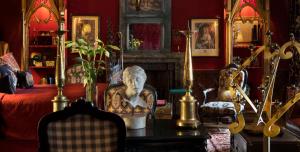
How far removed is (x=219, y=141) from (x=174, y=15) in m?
3.81

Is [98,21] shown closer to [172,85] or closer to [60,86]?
[172,85]

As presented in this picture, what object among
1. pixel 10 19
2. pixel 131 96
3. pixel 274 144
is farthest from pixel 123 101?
pixel 10 19

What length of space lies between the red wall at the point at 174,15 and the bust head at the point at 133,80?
19.3 feet

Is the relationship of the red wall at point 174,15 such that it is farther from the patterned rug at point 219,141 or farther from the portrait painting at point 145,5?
the patterned rug at point 219,141

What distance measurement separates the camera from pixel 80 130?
7.80 feet

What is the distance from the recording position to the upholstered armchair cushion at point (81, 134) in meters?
2.36

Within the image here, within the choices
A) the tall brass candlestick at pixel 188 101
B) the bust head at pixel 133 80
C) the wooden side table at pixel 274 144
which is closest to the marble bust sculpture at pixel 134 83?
the bust head at pixel 133 80

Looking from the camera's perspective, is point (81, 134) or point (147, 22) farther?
point (147, 22)

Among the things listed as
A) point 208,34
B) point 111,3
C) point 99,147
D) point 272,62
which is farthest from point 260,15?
point 272,62

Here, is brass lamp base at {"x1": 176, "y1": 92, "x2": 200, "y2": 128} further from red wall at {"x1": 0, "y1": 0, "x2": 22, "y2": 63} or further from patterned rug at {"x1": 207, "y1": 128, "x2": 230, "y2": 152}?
red wall at {"x1": 0, "y1": 0, "x2": 22, "y2": 63}

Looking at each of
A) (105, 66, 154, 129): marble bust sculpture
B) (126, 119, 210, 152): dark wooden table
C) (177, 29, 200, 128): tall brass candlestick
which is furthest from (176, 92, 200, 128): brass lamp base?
(105, 66, 154, 129): marble bust sculpture

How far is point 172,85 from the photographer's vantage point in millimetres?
9398

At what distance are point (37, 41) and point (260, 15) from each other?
4537 millimetres

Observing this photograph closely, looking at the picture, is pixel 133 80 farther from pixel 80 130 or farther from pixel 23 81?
pixel 23 81
